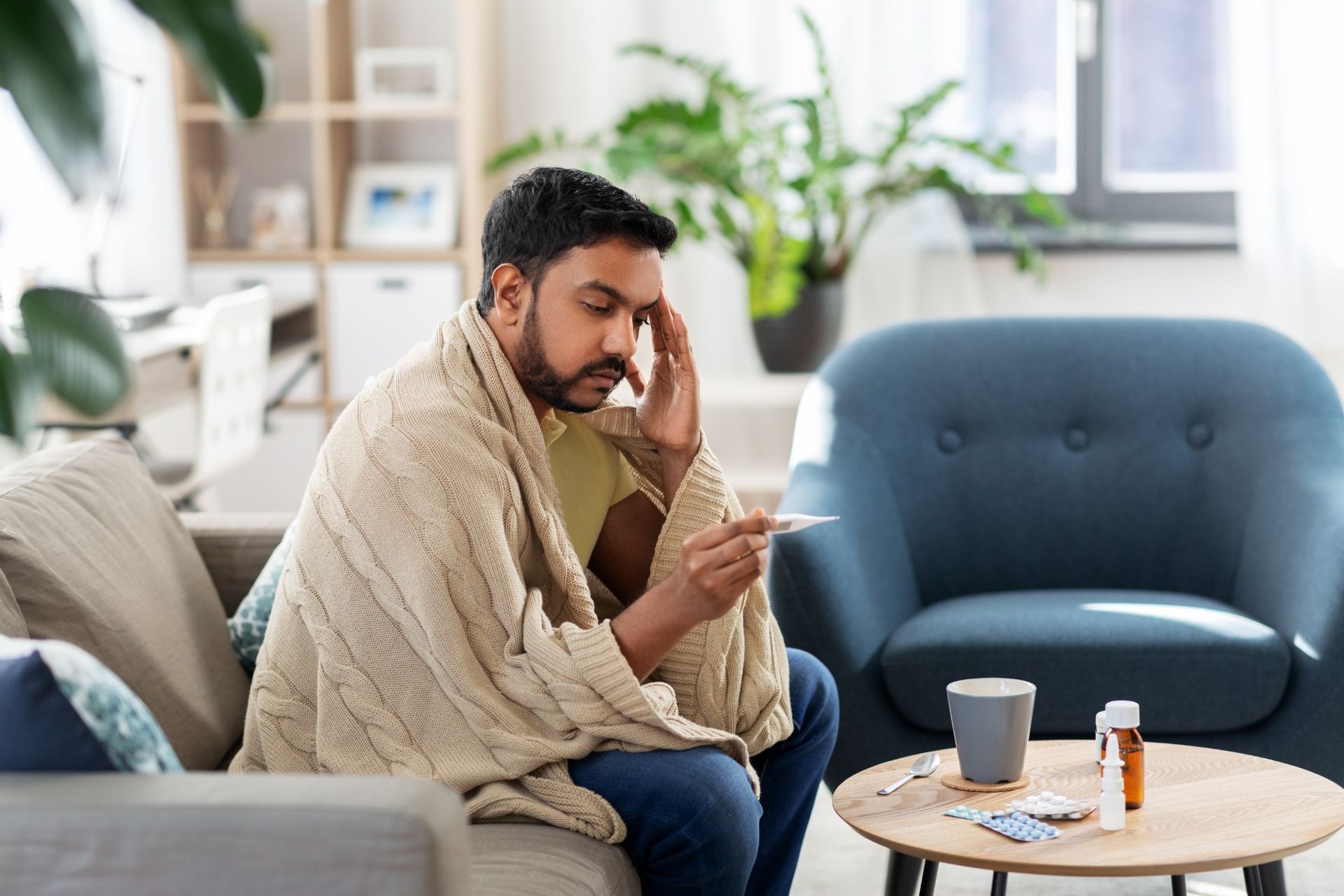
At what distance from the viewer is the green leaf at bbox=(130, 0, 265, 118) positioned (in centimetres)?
67

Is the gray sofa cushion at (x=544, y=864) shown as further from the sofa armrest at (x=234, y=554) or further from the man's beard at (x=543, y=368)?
the sofa armrest at (x=234, y=554)

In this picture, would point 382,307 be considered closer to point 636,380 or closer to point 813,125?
point 813,125

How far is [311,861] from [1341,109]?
3689mm

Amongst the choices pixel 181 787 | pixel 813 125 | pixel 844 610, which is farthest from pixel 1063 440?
pixel 181 787

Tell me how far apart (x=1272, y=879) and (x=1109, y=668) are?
0.51 metres

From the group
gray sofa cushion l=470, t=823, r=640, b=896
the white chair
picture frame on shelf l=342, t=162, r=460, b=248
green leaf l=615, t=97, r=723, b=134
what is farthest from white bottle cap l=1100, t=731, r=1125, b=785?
picture frame on shelf l=342, t=162, r=460, b=248

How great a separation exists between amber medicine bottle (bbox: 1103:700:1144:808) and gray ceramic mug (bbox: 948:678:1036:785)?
9cm

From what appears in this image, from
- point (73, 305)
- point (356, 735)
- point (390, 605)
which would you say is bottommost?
point (356, 735)

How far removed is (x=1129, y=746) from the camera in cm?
157

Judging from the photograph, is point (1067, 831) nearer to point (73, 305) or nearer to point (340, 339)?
point (73, 305)

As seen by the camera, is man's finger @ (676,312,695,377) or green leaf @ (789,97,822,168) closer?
man's finger @ (676,312,695,377)

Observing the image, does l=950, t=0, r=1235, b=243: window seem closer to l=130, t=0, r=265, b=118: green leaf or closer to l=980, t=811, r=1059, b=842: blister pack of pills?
l=980, t=811, r=1059, b=842: blister pack of pills

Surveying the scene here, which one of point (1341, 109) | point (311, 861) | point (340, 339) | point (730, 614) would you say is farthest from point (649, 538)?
point (1341, 109)

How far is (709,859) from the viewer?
5.00 feet
